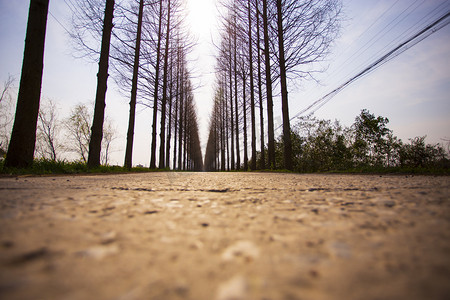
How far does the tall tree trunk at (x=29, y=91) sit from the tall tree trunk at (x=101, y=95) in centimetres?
216

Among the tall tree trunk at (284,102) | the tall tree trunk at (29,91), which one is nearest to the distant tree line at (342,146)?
the tall tree trunk at (284,102)

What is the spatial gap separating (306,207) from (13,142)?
5560mm

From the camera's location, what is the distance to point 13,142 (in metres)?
3.95

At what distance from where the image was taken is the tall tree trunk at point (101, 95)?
634cm

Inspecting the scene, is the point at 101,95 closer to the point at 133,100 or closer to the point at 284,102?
the point at 133,100

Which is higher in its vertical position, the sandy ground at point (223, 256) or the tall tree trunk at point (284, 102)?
the tall tree trunk at point (284, 102)

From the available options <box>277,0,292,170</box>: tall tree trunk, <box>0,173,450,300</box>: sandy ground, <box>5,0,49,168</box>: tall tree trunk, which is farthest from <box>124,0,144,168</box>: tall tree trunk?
<box>0,173,450,300</box>: sandy ground

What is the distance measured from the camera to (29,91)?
160 inches

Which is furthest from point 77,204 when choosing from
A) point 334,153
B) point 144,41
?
point 334,153

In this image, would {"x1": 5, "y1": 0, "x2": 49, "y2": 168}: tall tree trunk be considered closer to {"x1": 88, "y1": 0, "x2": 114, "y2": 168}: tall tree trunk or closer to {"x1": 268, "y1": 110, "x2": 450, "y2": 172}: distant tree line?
{"x1": 88, "y1": 0, "x2": 114, "y2": 168}: tall tree trunk

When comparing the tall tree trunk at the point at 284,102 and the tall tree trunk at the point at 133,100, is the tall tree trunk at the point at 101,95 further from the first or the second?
the tall tree trunk at the point at 284,102

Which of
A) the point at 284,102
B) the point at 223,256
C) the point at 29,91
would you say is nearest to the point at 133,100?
the point at 29,91

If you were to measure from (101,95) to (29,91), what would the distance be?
251 centimetres

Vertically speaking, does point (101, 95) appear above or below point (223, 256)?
above
